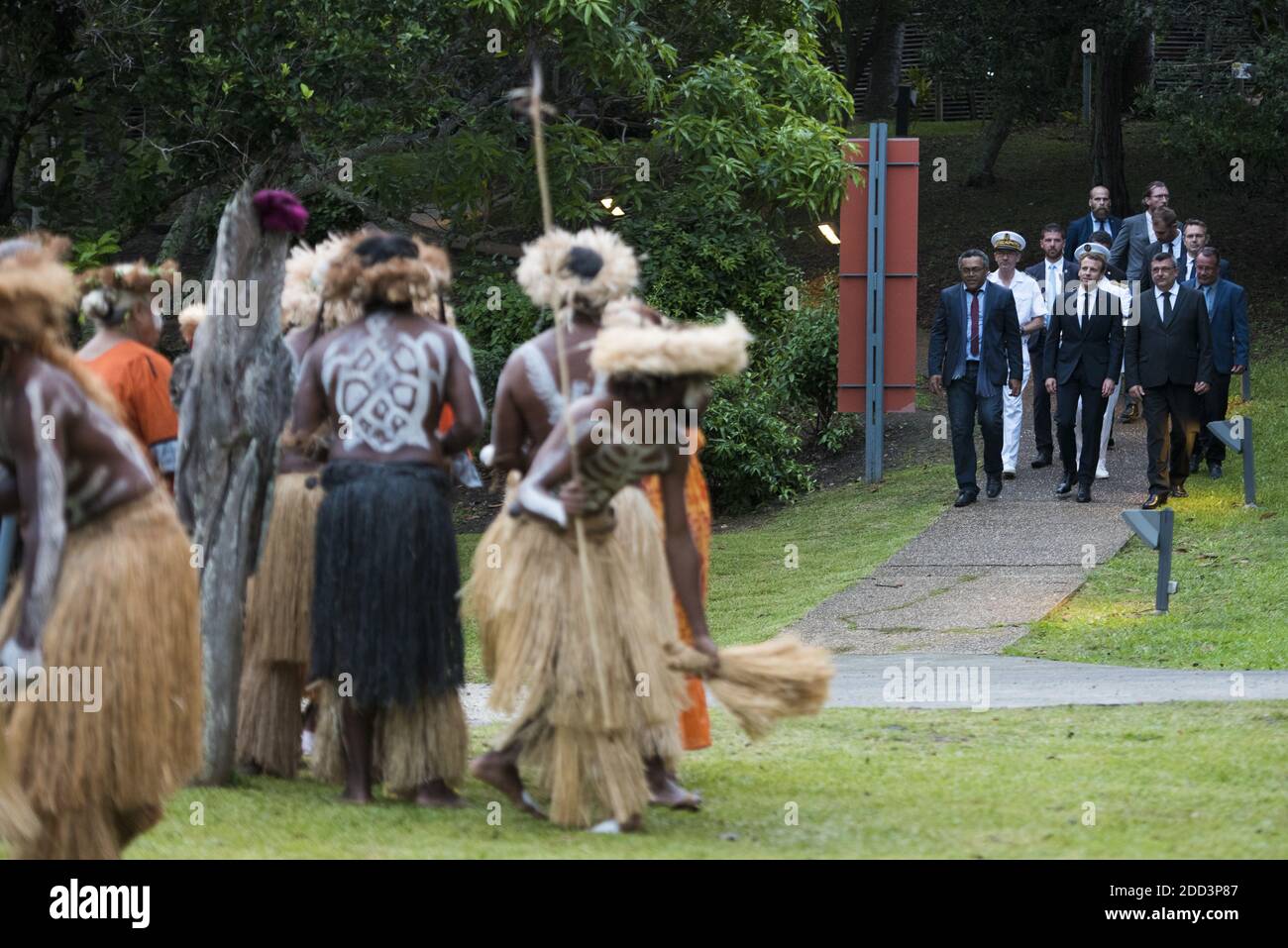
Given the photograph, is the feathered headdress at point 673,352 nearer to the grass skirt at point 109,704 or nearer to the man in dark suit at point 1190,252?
the grass skirt at point 109,704

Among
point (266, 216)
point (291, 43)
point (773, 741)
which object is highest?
point (291, 43)

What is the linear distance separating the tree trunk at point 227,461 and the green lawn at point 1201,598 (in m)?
5.67

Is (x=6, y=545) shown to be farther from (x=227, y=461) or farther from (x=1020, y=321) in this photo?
(x=1020, y=321)

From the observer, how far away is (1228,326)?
54.4 feet

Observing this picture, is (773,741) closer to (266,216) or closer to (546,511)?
(546,511)

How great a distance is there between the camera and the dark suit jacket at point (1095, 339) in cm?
1619

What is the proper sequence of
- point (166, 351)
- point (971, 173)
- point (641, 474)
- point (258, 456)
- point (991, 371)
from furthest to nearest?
point (971, 173) < point (166, 351) < point (991, 371) < point (258, 456) < point (641, 474)

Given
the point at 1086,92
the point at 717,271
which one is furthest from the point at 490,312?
the point at 1086,92

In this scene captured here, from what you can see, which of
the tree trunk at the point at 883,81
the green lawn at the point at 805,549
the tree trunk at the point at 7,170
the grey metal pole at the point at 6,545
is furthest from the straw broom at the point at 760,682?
the tree trunk at the point at 883,81

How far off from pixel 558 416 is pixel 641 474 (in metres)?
0.52

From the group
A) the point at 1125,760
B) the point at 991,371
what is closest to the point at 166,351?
the point at 991,371

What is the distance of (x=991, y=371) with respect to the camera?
16.2m

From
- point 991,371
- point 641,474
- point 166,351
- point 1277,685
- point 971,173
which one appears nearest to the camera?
point 641,474

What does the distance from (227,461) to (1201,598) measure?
7.81 m
